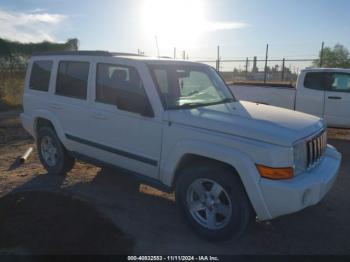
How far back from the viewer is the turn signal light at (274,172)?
3.41 metres

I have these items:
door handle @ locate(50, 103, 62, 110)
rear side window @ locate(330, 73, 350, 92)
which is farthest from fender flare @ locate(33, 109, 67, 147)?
rear side window @ locate(330, 73, 350, 92)

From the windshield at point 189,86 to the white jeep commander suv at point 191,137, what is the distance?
17 mm

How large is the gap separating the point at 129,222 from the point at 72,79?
2223 mm

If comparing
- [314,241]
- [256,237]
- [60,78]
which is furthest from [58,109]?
[314,241]

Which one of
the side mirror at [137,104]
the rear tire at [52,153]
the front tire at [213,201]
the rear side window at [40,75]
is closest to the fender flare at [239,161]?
the front tire at [213,201]

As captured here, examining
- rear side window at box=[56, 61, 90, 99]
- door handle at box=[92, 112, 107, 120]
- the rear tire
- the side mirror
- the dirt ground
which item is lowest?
the dirt ground

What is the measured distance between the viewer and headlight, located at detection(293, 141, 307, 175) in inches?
141

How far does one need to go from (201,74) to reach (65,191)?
8.35 ft

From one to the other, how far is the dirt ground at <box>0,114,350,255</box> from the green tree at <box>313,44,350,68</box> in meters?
17.3

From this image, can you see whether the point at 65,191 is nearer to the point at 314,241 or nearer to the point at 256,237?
the point at 256,237

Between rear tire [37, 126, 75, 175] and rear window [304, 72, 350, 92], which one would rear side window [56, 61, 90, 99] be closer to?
rear tire [37, 126, 75, 175]

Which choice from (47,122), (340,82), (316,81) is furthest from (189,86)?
(340,82)

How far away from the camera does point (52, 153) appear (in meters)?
6.00

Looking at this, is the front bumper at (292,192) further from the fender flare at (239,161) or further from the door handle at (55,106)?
the door handle at (55,106)
